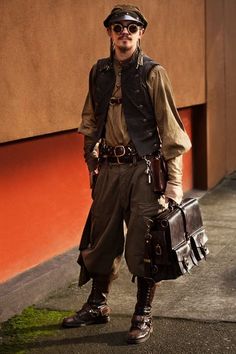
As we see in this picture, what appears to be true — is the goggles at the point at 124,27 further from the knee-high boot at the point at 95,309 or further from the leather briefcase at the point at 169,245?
the knee-high boot at the point at 95,309

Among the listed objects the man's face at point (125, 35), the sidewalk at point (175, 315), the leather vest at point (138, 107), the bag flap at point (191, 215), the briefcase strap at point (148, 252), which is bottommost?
the sidewalk at point (175, 315)

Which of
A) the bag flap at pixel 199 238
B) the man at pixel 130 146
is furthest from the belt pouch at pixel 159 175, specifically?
the bag flap at pixel 199 238

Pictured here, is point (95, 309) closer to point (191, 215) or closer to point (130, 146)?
point (191, 215)

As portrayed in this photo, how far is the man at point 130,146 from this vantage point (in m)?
4.65

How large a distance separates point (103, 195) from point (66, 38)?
1.74 m

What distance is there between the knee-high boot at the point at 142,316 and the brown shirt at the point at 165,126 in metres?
0.58

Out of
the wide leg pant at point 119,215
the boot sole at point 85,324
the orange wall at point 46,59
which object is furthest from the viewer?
the orange wall at point 46,59

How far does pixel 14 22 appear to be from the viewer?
5.41 meters

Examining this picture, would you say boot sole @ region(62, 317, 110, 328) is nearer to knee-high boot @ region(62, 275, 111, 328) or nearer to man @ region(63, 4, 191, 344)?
knee-high boot @ region(62, 275, 111, 328)

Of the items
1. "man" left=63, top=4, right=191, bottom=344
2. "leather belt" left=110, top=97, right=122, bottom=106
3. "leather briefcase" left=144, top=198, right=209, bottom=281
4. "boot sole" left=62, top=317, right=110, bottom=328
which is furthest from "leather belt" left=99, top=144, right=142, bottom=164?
"boot sole" left=62, top=317, right=110, bottom=328

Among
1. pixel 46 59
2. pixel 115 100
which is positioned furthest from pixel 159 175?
pixel 46 59

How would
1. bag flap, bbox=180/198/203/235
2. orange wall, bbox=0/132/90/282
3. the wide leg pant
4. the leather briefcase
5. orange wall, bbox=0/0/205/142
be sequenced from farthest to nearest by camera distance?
orange wall, bbox=0/132/90/282, orange wall, bbox=0/0/205/142, bag flap, bbox=180/198/203/235, the wide leg pant, the leather briefcase

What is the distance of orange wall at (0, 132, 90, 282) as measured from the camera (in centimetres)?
555

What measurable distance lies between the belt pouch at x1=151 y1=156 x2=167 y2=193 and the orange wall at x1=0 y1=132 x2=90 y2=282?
1312mm
